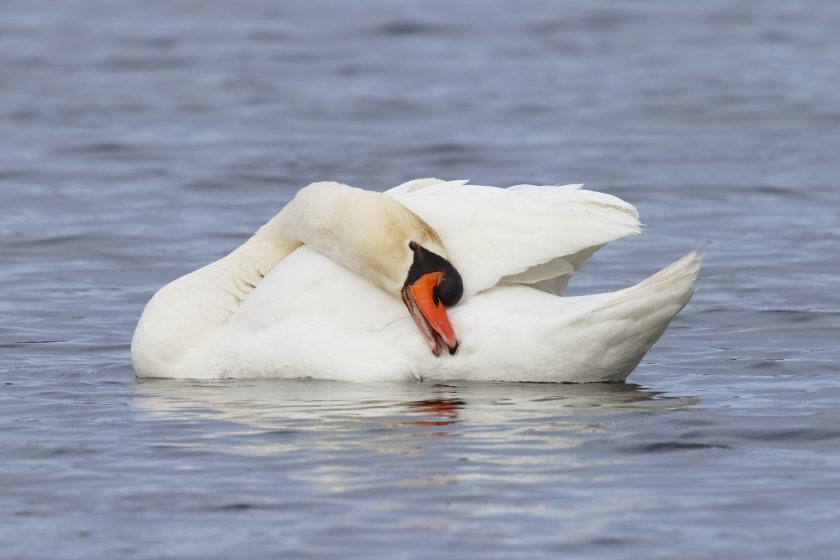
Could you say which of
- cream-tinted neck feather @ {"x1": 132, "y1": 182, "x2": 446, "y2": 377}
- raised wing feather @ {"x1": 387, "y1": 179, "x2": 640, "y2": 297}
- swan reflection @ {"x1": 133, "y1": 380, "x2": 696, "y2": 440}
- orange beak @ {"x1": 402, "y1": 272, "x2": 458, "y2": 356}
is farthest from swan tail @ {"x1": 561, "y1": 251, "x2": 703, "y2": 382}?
cream-tinted neck feather @ {"x1": 132, "y1": 182, "x2": 446, "y2": 377}

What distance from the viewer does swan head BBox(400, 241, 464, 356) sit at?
335 inches

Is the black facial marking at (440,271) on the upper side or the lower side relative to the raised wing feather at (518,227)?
lower

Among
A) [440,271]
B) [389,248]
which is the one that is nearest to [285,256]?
[389,248]

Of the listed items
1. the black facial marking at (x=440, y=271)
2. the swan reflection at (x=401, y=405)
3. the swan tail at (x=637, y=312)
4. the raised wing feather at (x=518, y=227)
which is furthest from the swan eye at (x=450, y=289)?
the swan tail at (x=637, y=312)

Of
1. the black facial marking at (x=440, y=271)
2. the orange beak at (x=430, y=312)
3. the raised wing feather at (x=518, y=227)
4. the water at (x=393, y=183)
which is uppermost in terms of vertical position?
the raised wing feather at (x=518, y=227)

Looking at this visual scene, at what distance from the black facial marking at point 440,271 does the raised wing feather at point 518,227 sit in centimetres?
11

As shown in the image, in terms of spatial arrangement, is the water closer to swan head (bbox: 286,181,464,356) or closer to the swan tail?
the swan tail

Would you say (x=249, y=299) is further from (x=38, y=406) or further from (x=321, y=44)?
(x=321, y=44)

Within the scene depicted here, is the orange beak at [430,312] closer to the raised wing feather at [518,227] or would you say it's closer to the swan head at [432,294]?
the swan head at [432,294]

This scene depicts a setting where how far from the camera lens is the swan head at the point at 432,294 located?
8.51 meters

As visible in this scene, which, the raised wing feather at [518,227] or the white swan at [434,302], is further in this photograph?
the raised wing feather at [518,227]

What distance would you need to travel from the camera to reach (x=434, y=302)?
28.2 feet

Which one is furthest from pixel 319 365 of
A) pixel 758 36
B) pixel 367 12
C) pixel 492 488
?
pixel 367 12

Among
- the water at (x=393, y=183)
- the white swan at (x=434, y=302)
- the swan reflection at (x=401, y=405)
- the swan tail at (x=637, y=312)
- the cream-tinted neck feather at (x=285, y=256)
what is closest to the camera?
the water at (x=393, y=183)
